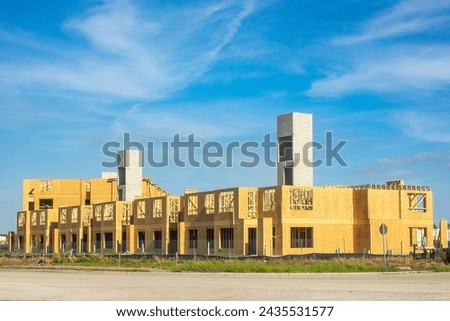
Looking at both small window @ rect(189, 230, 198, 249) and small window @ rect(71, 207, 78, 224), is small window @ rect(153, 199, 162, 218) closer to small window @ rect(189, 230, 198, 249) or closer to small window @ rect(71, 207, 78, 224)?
small window @ rect(189, 230, 198, 249)

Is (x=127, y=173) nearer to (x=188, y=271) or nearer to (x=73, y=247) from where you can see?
(x=73, y=247)

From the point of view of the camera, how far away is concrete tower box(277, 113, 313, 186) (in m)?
68.6

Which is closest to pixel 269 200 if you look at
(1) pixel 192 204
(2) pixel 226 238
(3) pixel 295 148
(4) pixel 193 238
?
(2) pixel 226 238

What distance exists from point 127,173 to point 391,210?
35.7 meters

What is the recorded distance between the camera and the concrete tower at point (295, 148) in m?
68.6

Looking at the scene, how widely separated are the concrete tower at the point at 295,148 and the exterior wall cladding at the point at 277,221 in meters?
2.43

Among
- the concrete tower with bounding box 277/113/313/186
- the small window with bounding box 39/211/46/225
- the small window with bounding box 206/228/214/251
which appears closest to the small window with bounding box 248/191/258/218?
the concrete tower with bounding box 277/113/313/186

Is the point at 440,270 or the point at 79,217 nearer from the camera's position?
the point at 440,270

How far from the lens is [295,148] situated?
225 feet

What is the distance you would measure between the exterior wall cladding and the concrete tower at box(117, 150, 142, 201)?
15.3 ft

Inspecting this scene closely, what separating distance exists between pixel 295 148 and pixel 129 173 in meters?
31.0

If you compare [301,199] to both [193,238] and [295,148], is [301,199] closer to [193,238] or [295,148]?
[295,148]
